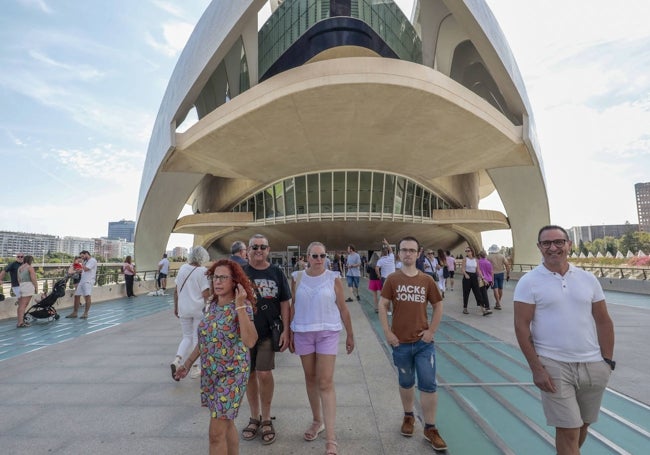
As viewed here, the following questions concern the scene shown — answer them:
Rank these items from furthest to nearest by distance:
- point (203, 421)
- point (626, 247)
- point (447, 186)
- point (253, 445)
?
1. point (626, 247)
2. point (447, 186)
3. point (203, 421)
4. point (253, 445)

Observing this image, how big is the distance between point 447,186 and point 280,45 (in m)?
16.5

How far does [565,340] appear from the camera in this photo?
1883 millimetres

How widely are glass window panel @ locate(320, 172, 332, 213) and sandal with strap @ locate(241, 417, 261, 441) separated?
21.4 m

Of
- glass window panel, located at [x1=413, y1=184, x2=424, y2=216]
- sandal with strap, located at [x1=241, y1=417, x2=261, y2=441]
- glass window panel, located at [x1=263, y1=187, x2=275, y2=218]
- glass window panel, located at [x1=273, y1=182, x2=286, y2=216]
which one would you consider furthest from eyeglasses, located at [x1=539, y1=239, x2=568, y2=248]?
glass window panel, located at [x1=413, y1=184, x2=424, y2=216]

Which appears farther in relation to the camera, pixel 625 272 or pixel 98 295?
pixel 625 272

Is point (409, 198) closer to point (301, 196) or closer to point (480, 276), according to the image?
point (301, 196)

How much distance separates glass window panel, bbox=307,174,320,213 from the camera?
2366 cm

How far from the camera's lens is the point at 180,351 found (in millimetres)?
4023

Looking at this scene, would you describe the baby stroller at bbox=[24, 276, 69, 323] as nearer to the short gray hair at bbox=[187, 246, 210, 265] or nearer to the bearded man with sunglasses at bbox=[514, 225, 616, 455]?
the short gray hair at bbox=[187, 246, 210, 265]

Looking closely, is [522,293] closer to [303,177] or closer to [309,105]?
[309,105]

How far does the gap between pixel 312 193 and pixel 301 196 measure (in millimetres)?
851

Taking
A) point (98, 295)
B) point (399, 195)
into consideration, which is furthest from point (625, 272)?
point (98, 295)

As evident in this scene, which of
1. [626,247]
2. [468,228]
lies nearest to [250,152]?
[468,228]

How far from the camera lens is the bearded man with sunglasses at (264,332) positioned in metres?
2.60
